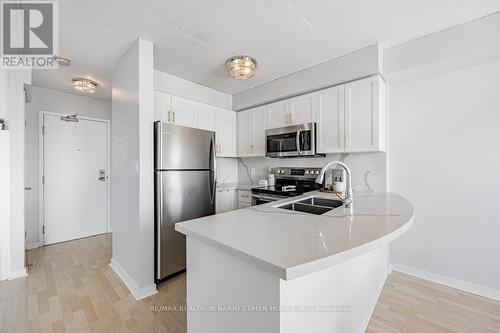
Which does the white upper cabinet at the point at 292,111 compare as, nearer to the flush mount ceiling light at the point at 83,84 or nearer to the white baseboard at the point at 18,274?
the flush mount ceiling light at the point at 83,84

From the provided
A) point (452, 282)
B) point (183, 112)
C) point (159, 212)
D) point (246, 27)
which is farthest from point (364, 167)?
point (183, 112)

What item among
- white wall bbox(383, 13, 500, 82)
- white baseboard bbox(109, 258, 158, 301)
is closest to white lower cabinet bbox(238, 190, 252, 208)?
white baseboard bbox(109, 258, 158, 301)

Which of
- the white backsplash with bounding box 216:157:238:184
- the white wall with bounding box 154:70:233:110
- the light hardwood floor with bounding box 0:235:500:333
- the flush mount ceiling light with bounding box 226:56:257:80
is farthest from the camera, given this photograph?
the white backsplash with bounding box 216:157:238:184

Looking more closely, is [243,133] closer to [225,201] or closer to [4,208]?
[225,201]

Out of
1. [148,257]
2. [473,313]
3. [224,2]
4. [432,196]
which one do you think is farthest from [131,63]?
Result: [473,313]

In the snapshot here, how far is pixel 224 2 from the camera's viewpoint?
5.20 ft

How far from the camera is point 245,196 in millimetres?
3188

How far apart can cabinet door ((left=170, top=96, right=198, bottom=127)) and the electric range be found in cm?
141

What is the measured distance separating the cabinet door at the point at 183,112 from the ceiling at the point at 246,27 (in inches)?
18.9

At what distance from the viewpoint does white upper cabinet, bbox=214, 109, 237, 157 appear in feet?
11.3

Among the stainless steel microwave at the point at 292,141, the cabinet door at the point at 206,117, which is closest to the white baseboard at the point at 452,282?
the stainless steel microwave at the point at 292,141

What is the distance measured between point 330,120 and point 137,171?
2.27m

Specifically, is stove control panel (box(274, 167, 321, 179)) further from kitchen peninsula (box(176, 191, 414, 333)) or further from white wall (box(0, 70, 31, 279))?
white wall (box(0, 70, 31, 279))

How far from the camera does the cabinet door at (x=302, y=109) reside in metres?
2.68
